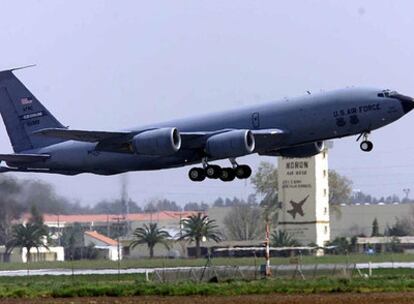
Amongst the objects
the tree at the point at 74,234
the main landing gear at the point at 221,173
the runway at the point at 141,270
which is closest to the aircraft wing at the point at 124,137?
the main landing gear at the point at 221,173

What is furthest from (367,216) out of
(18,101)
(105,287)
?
(105,287)

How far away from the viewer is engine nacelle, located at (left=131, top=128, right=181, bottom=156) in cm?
5597

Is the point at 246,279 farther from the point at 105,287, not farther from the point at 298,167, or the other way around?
the point at 298,167

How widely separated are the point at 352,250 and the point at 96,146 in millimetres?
49486

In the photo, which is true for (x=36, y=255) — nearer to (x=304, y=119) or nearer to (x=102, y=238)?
(x=102, y=238)

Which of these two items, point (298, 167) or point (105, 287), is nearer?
point (105, 287)

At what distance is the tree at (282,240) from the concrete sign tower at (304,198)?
243cm

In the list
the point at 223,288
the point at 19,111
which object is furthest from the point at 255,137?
the point at 19,111

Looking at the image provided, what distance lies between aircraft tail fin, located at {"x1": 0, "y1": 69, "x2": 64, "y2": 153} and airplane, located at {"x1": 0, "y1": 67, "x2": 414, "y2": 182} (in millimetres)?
55

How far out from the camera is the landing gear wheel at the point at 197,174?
193 ft

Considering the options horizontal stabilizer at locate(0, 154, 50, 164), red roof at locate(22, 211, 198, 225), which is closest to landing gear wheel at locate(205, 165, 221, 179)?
horizontal stabilizer at locate(0, 154, 50, 164)

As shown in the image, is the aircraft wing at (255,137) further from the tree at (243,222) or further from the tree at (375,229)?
the tree at (375,229)

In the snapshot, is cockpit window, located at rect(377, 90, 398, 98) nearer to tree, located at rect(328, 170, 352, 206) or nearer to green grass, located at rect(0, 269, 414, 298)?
green grass, located at rect(0, 269, 414, 298)

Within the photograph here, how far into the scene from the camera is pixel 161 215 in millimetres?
161250
